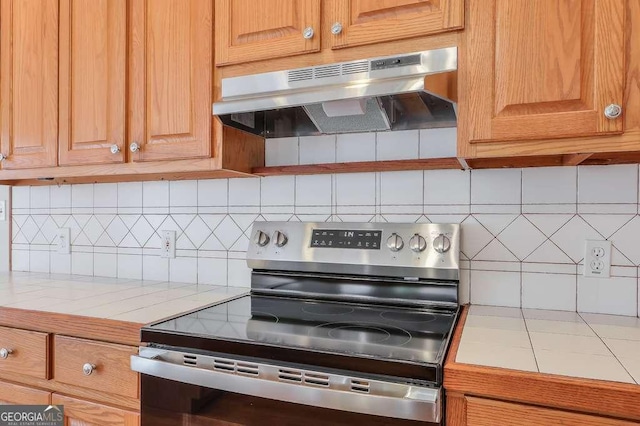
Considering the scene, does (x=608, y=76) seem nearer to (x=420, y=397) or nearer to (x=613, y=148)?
(x=613, y=148)

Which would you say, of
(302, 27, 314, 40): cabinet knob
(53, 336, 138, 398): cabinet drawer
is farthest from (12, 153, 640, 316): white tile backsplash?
(53, 336, 138, 398): cabinet drawer

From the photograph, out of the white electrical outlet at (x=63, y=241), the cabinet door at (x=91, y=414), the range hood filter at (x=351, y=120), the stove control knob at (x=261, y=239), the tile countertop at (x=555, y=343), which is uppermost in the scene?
the range hood filter at (x=351, y=120)

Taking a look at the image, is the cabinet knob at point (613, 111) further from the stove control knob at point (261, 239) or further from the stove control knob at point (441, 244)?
the stove control knob at point (261, 239)

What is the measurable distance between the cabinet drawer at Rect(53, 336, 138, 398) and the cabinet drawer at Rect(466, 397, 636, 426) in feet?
2.74

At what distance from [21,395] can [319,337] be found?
3.16 ft

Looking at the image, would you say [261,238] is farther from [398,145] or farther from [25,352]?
[25,352]

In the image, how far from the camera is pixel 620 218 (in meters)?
1.26

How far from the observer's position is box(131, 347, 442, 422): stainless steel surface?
2.72ft

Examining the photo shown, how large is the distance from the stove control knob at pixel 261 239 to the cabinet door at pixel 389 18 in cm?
72

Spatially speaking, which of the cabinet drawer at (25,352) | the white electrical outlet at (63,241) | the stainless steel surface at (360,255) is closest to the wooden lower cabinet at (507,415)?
the stainless steel surface at (360,255)

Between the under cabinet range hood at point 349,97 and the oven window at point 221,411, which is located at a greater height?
the under cabinet range hood at point 349,97

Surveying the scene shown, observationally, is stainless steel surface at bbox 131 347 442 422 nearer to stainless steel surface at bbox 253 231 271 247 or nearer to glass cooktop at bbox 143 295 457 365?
glass cooktop at bbox 143 295 457 365

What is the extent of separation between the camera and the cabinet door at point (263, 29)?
1.26 meters

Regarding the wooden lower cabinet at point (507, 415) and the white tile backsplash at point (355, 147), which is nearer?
the wooden lower cabinet at point (507, 415)
